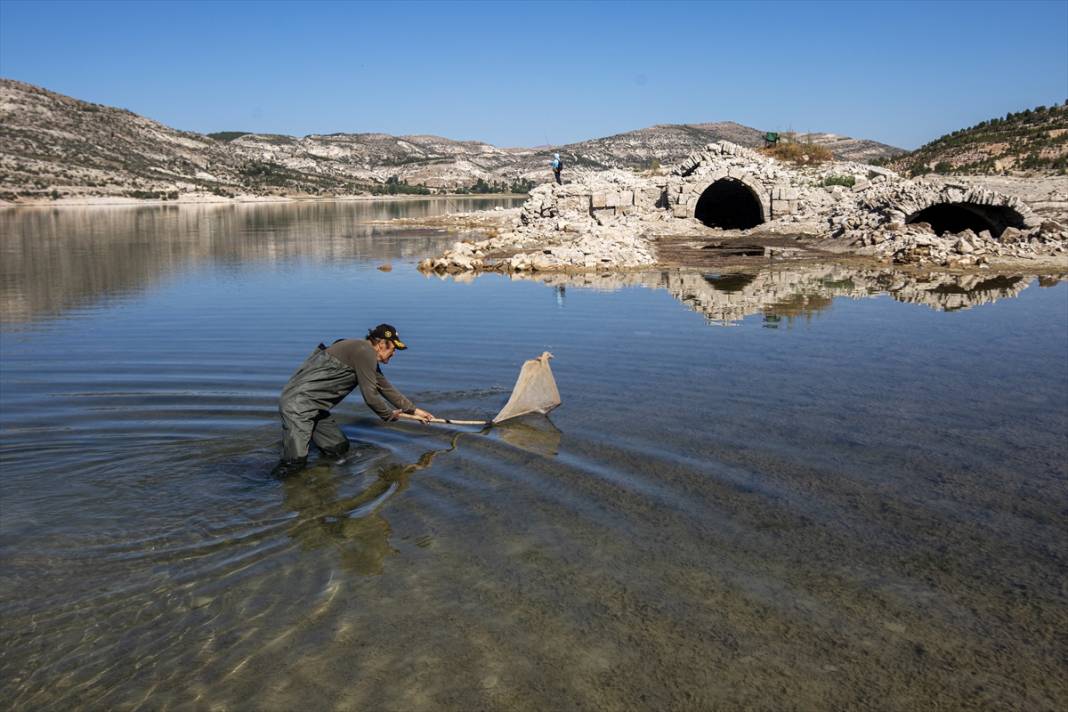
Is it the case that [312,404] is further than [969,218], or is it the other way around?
[969,218]

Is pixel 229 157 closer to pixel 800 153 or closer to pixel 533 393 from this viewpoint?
pixel 800 153

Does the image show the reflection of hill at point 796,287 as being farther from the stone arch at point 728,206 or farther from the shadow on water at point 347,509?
the stone arch at point 728,206

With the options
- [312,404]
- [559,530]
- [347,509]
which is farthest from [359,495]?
[559,530]

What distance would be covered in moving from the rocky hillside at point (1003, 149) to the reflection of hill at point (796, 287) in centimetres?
1426

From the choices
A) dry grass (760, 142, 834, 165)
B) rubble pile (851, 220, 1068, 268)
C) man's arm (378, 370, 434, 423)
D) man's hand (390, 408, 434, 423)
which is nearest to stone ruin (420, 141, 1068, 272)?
rubble pile (851, 220, 1068, 268)

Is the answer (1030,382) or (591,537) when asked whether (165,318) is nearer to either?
(591,537)

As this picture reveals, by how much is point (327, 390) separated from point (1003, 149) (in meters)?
39.6

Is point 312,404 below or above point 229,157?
below

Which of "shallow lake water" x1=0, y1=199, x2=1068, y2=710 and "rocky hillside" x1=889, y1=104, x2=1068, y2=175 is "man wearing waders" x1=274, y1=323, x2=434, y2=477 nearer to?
"shallow lake water" x1=0, y1=199, x2=1068, y2=710

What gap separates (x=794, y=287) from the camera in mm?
19328

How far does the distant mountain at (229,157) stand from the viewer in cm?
9062

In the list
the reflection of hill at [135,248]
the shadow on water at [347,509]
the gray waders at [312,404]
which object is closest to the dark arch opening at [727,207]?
the reflection of hill at [135,248]

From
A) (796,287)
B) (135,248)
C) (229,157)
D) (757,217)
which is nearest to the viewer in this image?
(796,287)

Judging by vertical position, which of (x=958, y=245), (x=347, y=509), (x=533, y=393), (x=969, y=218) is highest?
(x=969, y=218)
